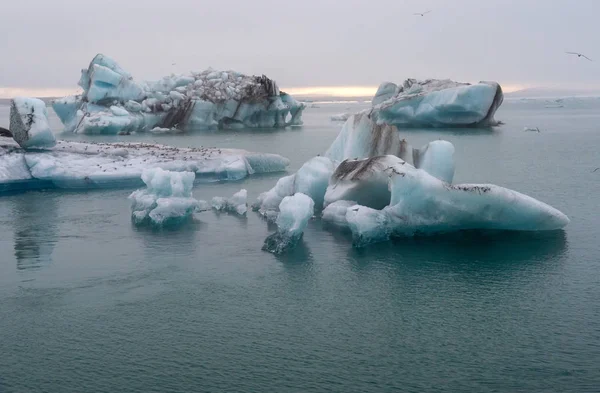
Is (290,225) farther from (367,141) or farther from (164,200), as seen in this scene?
(367,141)

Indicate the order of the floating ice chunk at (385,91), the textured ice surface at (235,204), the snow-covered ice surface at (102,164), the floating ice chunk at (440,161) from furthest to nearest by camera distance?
the floating ice chunk at (385,91)
the snow-covered ice surface at (102,164)
the textured ice surface at (235,204)
the floating ice chunk at (440,161)

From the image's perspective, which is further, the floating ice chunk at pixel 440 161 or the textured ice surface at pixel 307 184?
the textured ice surface at pixel 307 184

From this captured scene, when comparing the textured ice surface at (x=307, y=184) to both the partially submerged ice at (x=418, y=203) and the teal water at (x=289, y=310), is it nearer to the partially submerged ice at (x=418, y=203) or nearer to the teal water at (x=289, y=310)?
the partially submerged ice at (x=418, y=203)

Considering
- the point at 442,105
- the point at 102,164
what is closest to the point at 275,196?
the point at 102,164

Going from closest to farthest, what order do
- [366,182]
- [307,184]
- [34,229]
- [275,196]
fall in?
[366,182], [34,229], [307,184], [275,196]

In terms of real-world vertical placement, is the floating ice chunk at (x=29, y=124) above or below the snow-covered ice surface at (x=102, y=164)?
above

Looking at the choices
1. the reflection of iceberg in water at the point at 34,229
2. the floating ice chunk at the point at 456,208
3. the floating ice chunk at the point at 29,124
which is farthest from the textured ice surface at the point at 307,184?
the floating ice chunk at the point at 29,124
